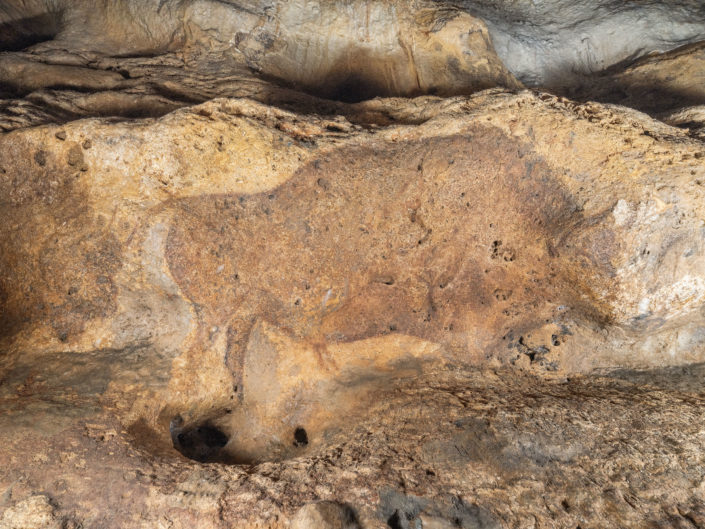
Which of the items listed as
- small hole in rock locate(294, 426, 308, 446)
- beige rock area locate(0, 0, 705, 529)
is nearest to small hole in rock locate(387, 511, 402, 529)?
beige rock area locate(0, 0, 705, 529)

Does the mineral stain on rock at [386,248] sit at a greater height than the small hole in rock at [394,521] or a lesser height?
greater

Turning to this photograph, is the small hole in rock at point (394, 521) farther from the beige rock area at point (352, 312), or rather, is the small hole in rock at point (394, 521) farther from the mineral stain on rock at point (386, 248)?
the mineral stain on rock at point (386, 248)

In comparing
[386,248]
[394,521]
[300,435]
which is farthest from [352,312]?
[394,521]

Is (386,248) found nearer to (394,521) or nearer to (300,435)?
(300,435)

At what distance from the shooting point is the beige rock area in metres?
1.69

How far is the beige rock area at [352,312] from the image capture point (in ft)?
5.54

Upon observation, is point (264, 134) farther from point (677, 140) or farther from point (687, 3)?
point (687, 3)

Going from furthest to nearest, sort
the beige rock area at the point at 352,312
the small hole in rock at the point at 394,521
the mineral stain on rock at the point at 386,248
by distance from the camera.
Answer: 1. the mineral stain on rock at the point at 386,248
2. the beige rock area at the point at 352,312
3. the small hole in rock at the point at 394,521

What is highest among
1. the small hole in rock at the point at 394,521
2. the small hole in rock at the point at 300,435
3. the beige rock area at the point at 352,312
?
the beige rock area at the point at 352,312

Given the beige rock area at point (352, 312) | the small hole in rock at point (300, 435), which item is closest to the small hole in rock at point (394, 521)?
the beige rock area at point (352, 312)

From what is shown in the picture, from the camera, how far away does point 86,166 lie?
2002 mm

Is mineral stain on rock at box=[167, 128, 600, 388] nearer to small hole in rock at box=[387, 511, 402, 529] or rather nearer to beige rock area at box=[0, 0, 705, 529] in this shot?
beige rock area at box=[0, 0, 705, 529]

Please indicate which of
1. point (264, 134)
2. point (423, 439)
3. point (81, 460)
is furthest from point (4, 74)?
point (423, 439)

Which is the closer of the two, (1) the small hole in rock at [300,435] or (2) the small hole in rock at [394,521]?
(2) the small hole in rock at [394,521]
